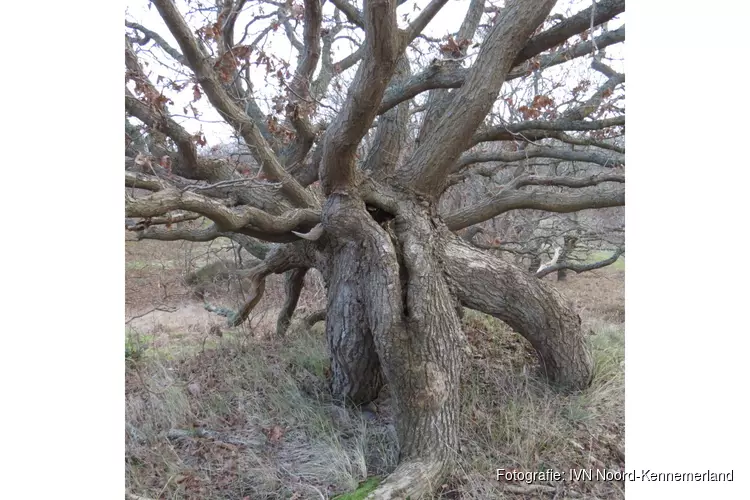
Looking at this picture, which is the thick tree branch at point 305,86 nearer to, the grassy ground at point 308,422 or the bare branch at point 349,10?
the bare branch at point 349,10

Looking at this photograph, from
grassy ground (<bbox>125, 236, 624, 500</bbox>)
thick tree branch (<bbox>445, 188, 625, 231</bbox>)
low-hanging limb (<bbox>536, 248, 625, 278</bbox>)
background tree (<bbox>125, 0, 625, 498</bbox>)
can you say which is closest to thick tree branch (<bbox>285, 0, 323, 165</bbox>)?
background tree (<bbox>125, 0, 625, 498</bbox>)

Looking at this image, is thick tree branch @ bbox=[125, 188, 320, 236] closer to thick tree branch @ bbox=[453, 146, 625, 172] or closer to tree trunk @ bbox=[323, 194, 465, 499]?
tree trunk @ bbox=[323, 194, 465, 499]

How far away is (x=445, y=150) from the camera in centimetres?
310

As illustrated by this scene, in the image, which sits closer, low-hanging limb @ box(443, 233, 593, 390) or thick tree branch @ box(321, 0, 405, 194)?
thick tree branch @ box(321, 0, 405, 194)

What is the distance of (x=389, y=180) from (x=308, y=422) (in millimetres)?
1772

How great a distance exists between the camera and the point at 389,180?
3.25m

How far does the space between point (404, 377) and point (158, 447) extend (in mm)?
1639

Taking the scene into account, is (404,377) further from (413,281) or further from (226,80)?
(226,80)

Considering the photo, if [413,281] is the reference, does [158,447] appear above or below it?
below

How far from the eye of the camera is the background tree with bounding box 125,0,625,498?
2.50 metres

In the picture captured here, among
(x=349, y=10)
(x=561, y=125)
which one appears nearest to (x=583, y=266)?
(x=561, y=125)

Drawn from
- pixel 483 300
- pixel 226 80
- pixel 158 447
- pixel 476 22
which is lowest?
pixel 158 447

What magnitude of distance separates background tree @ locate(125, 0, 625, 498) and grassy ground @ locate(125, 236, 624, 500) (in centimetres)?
23
